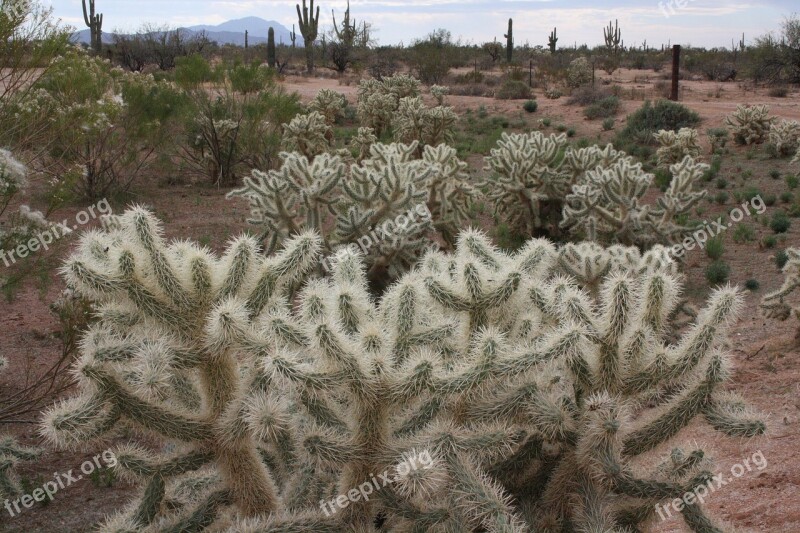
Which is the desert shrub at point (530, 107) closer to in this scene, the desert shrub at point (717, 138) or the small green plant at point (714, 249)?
the desert shrub at point (717, 138)

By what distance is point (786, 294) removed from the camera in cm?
627

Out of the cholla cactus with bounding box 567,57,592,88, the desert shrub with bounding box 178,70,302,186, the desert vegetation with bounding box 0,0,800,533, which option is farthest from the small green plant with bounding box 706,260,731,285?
the cholla cactus with bounding box 567,57,592,88

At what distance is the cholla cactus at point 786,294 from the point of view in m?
6.16

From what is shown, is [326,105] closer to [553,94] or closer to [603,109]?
[603,109]

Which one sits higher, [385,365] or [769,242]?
[385,365]

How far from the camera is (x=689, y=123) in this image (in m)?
17.0

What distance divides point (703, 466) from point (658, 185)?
10.1 m

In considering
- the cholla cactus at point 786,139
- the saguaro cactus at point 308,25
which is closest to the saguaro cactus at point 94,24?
the saguaro cactus at point 308,25

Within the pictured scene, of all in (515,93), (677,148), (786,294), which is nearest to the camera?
(786,294)

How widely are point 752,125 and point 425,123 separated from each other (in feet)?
21.6

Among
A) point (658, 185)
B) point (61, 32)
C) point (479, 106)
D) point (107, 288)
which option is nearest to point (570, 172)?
point (658, 185)

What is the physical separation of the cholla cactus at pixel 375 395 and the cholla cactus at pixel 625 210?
16.9 feet

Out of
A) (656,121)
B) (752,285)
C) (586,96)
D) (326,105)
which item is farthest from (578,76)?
(752,285)

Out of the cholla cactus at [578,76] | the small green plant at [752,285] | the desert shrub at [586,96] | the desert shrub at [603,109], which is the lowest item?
the small green plant at [752,285]
